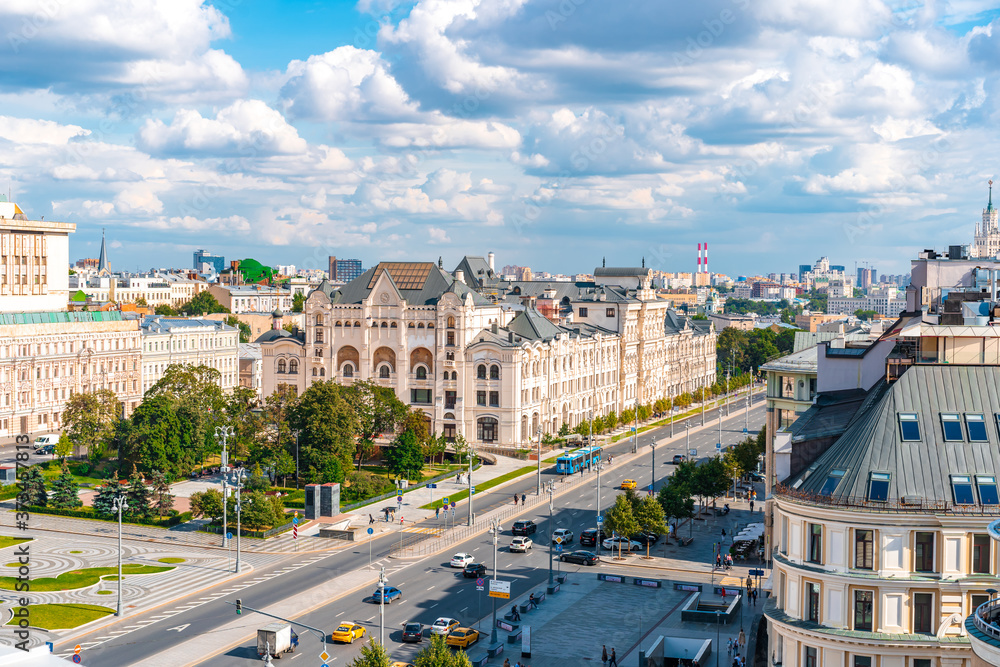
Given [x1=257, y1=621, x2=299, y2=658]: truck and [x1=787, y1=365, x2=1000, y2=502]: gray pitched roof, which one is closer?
[x1=787, y1=365, x2=1000, y2=502]: gray pitched roof

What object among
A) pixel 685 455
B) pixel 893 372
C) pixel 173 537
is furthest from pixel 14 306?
pixel 893 372

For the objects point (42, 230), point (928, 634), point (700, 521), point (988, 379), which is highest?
point (42, 230)

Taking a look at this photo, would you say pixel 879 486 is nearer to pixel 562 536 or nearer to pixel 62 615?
pixel 562 536

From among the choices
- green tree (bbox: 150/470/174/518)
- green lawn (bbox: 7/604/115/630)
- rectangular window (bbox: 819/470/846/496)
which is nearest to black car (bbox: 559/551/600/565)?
green lawn (bbox: 7/604/115/630)

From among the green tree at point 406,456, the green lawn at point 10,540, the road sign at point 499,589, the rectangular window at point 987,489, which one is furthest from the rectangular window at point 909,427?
the green tree at point 406,456

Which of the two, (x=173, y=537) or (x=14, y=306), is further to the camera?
(x=14, y=306)

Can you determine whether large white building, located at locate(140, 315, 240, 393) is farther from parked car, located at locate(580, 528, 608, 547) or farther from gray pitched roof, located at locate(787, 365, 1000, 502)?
gray pitched roof, located at locate(787, 365, 1000, 502)

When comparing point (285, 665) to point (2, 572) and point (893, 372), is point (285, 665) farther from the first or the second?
point (893, 372)
